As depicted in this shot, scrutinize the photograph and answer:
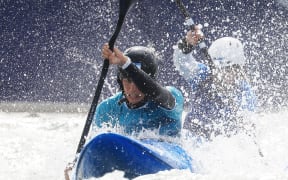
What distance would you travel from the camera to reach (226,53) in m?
5.96

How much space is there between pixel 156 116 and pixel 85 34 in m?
4.14

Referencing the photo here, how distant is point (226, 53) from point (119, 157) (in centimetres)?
242

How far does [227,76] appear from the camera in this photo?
19.3 ft

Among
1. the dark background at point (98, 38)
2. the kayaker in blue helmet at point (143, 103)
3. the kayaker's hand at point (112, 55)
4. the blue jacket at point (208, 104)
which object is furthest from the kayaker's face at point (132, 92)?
the dark background at point (98, 38)

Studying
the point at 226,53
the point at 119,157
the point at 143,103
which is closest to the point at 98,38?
the point at 226,53

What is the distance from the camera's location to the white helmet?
19.5 ft

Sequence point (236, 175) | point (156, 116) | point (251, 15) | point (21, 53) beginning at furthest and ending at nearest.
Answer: point (251, 15)
point (21, 53)
point (156, 116)
point (236, 175)

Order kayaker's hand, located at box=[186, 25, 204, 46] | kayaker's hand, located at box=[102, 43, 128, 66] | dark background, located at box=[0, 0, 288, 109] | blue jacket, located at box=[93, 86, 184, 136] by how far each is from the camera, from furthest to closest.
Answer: dark background, located at box=[0, 0, 288, 109] → kayaker's hand, located at box=[186, 25, 204, 46] → blue jacket, located at box=[93, 86, 184, 136] → kayaker's hand, located at box=[102, 43, 128, 66]

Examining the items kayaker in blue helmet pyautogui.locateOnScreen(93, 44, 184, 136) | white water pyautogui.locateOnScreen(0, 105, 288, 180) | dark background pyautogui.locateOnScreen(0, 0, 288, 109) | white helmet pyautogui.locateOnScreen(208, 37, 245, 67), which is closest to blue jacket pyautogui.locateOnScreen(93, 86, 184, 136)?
kayaker in blue helmet pyautogui.locateOnScreen(93, 44, 184, 136)

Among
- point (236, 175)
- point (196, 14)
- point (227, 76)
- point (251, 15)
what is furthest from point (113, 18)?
point (236, 175)

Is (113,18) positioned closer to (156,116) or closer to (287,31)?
(287,31)

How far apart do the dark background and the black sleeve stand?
404 centimetres

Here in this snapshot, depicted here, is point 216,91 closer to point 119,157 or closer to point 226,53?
point 226,53

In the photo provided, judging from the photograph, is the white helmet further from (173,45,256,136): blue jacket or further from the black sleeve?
the black sleeve
